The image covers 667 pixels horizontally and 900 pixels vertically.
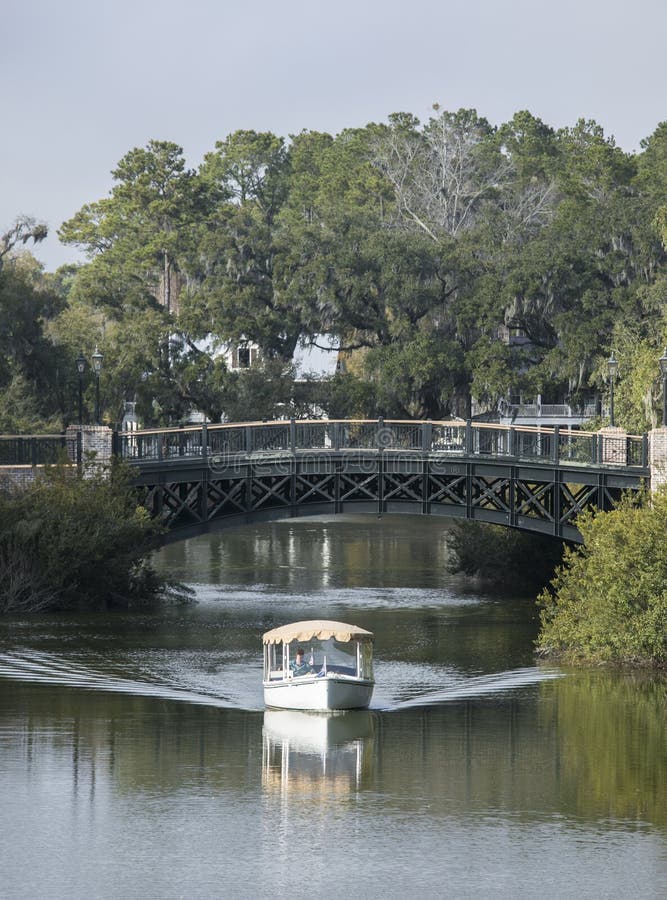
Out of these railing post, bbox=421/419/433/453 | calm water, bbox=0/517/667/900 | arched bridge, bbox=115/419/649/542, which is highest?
railing post, bbox=421/419/433/453

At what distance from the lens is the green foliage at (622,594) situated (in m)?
37.3

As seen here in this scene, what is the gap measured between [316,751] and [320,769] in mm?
1549

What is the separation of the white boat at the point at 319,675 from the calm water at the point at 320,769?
423 millimetres

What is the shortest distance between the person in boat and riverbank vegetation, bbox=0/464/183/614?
13258mm

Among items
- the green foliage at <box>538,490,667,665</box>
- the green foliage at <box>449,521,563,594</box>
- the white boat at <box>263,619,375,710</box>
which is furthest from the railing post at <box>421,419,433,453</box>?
the white boat at <box>263,619,375,710</box>

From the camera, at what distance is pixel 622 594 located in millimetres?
37344

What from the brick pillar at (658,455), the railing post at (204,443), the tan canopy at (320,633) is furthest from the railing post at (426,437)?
the tan canopy at (320,633)

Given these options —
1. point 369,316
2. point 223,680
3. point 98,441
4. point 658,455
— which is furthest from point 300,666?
point 369,316

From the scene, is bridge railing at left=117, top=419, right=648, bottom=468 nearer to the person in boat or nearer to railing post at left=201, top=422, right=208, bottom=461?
railing post at left=201, top=422, right=208, bottom=461

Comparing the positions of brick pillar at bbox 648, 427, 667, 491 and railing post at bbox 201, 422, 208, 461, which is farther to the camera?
railing post at bbox 201, 422, 208, 461

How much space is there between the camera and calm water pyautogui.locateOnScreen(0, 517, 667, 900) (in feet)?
70.8

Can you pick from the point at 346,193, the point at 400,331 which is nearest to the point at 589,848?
the point at 400,331

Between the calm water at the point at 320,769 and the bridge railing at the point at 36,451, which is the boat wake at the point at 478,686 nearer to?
the calm water at the point at 320,769

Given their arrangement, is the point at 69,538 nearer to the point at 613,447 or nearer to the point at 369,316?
the point at 613,447
